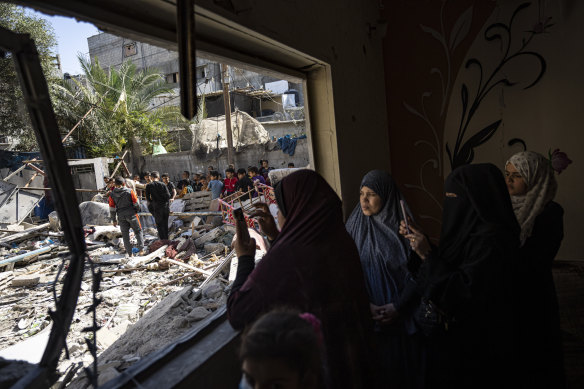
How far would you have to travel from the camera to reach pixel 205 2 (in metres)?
1.36

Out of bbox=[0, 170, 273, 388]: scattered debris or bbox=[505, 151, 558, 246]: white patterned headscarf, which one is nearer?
bbox=[505, 151, 558, 246]: white patterned headscarf

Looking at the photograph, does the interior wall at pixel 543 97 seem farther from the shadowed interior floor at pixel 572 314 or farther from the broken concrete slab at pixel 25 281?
the broken concrete slab at pixel 25 281

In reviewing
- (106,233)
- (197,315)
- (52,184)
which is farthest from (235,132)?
(52,184)

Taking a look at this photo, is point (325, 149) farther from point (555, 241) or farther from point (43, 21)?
point (43, 21)

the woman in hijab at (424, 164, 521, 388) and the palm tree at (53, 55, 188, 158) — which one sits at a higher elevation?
the palm tree at (53, 55, 188, 158)

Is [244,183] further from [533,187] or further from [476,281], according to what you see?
[476,281]

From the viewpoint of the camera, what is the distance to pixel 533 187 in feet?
7.95

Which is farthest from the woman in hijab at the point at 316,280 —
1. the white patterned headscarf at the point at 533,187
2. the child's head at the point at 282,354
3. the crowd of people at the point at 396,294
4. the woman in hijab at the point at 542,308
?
the white patterned headscarf at the point at 533,187

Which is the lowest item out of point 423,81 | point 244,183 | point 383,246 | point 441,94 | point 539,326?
point 539,326

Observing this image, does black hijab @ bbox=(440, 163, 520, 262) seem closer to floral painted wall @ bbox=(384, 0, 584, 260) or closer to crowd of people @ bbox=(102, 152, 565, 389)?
crowd of people @ bbox=(102, 152, 565, 389)

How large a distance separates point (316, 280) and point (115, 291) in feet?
16.2

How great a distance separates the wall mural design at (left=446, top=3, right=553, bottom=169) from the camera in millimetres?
3338

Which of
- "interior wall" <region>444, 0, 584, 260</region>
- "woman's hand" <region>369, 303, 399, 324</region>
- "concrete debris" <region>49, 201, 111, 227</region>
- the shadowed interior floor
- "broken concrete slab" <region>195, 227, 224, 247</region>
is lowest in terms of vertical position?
the shadowed interior floor

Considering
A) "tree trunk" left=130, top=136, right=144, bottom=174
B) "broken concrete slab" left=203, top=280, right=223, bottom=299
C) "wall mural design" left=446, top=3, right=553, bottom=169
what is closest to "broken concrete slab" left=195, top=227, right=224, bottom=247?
"broken concrete slab" left=203, top=280, right=223, bottom=299
